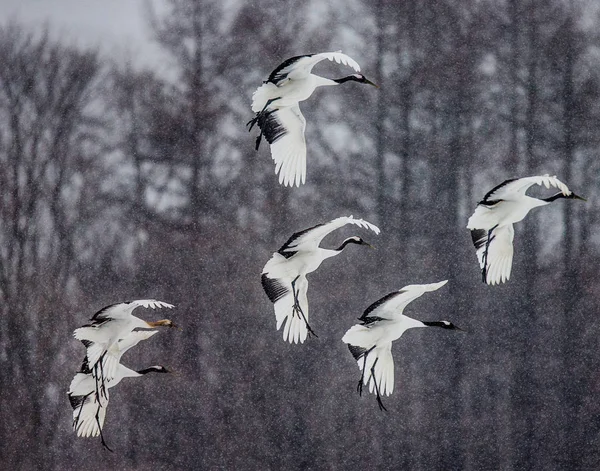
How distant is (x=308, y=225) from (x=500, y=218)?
2840 mm

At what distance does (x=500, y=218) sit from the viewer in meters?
3.64

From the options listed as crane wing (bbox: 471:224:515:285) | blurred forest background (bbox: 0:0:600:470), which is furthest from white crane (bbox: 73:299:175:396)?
blurred forest background (bbox: 0:0:600:470)

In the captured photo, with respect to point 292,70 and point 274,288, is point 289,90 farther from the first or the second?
point 274,288

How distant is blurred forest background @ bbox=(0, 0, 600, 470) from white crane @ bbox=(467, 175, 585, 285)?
2717 mm

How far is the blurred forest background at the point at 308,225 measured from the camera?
20.9 feet

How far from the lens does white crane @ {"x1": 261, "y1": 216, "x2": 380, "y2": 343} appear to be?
12.0 feet

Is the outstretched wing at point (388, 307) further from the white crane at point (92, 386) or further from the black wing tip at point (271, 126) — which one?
the white crane at point (92, 386)

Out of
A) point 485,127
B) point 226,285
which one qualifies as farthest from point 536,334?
point 226,285

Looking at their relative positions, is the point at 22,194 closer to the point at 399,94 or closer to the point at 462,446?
the point at 399,94

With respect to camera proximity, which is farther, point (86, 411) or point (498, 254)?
point (86, 411)

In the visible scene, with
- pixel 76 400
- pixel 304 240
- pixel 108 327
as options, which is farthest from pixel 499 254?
pixel 76 400

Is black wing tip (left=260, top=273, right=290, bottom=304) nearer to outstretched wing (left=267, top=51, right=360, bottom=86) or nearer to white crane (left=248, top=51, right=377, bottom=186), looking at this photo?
white crane (left=248, top=51, right=377, bottom=186)

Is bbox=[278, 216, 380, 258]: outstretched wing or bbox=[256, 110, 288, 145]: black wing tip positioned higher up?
bbox=[256, 110, 288, 145]: black wing tip

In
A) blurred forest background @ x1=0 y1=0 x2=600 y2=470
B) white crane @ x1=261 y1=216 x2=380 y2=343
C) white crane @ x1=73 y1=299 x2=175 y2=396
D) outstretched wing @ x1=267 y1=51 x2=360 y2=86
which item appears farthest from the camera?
blurred forest background @ x1=0 y1=0 x2=600 y2=470
